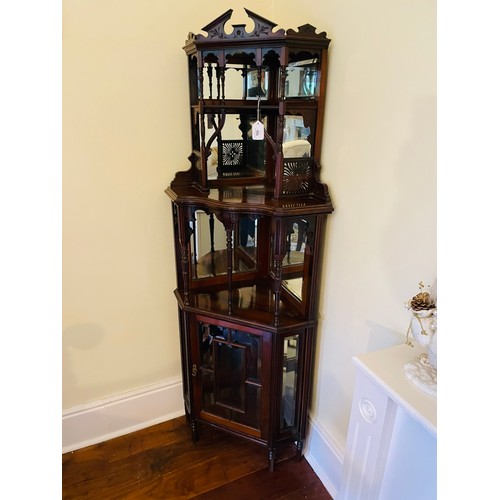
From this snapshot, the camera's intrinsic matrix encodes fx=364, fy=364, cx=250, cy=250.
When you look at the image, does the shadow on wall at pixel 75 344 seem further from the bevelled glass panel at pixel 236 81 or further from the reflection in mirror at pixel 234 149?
the bevelled glass panel at pixel 236 81

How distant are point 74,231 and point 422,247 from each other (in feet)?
4.22

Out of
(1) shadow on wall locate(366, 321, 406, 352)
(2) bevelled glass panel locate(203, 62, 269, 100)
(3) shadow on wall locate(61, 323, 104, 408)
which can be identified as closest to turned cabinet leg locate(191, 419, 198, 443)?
(3) shadow on wall locate(61, 323, 104, 408)

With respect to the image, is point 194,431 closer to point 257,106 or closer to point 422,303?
point 422,303

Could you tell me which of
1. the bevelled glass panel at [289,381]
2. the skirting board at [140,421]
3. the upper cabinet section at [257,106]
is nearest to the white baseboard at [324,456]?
the skirting board at [140,421]

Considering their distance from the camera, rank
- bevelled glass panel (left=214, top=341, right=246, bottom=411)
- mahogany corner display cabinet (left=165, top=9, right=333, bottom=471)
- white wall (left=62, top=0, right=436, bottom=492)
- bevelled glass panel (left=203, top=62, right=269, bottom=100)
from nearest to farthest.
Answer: white wall (left=62, top=0, right=436, bottom=492)
mahogany corner display cabinet (left=165, top=9, right=333, bottom=471)
bevelled glass panel (left=203, top=62, right=269, bottom=100)
bevelled glass panel (left=214, top=341, right=246, bottom=411)

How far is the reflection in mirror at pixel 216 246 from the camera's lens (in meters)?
1.62

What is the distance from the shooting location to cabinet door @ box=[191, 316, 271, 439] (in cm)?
148

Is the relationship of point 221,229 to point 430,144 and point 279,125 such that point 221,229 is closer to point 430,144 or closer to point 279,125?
point 279,125

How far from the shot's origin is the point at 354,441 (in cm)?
112

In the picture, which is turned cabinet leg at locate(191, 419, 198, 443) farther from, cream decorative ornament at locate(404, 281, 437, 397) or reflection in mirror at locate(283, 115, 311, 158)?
reflection in mirror at locate(283, 115, 311, 158)

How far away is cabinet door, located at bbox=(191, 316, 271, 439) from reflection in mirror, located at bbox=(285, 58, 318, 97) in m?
0.91

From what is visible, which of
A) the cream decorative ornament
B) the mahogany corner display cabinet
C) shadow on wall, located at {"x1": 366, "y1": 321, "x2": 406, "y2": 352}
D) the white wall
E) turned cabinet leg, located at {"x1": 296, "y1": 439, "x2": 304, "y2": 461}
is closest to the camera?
the cream decorative ornament

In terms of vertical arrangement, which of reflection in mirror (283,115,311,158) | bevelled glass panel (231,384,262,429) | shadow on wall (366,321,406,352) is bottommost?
bevelled glass panel (231,384,262,429)
